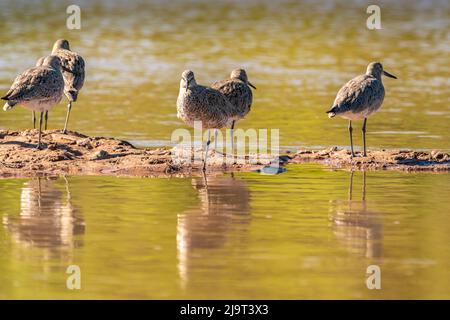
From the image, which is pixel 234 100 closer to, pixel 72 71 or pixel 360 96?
pixel 360 96

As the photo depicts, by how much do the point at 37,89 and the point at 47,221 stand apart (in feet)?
14.8

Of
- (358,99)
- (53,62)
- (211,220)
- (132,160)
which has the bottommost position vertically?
(211,220)

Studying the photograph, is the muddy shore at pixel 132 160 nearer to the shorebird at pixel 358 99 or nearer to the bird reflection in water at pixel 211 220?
the shorebird at pixel 358 99

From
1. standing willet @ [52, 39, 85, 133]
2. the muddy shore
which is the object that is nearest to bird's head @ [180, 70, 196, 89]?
the muddy shore

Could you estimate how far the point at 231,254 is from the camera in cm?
1054

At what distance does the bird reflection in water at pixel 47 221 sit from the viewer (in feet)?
35.9

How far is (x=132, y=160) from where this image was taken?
50.7 ft

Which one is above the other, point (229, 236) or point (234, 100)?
point (234, 100)

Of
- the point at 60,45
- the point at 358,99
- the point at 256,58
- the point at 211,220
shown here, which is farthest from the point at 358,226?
the point at 256,58

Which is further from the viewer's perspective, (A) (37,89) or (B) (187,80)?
(A) (37,89)

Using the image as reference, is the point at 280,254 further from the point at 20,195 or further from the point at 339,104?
the point at 339,104

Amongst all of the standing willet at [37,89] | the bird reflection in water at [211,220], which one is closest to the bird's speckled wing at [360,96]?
the bird reflection in water at [211,220]

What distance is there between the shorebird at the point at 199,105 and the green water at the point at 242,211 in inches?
34.2
